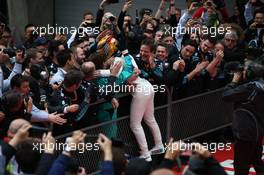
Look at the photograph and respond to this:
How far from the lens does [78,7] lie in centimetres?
1866

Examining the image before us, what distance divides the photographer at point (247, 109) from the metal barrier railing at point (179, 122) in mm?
1559

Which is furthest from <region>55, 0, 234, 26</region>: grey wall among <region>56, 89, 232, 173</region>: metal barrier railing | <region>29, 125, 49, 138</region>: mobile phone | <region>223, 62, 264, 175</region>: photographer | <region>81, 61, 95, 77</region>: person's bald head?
<region>29, 125, 49, 138</region>: mobile phone

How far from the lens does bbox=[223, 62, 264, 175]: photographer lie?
8.43m

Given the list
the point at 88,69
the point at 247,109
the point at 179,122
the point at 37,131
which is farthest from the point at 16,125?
the point at 179,122

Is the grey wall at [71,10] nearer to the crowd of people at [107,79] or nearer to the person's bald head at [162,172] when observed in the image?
the crowd of people at [107,79]

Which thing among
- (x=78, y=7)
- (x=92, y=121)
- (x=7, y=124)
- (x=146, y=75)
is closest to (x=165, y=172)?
(x=7, y=124)

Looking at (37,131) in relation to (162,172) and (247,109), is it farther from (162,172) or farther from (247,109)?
(162,172)

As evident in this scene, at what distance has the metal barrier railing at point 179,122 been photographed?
8796 millimetres

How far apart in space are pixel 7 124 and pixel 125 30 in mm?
5038

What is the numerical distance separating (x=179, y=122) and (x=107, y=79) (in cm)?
166

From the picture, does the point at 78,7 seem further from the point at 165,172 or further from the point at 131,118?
the point at 165,172

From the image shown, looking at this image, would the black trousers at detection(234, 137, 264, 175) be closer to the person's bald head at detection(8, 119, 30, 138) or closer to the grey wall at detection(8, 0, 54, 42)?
the person's bald head at detection(8, 119, 30, 138)

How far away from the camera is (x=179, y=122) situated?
406 inches

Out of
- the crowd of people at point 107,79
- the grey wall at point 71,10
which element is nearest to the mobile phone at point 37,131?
the crowd of people at point 107,79
